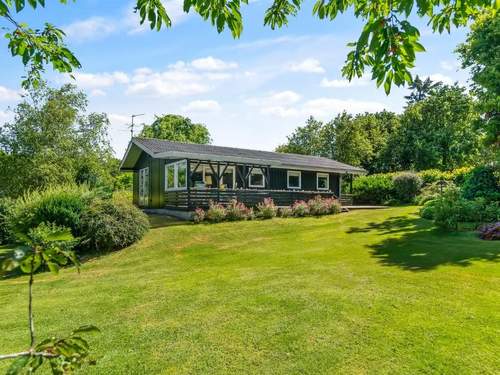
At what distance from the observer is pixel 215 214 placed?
1608cm

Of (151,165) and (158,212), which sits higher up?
(151,165)

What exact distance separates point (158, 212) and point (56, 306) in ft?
44.2

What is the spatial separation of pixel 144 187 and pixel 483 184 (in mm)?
19005

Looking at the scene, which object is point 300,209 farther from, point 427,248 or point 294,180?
point 427,248

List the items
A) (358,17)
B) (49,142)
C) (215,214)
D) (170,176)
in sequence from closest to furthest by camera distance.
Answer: (358,17) → (215,214) → (170,176) → (49,142)

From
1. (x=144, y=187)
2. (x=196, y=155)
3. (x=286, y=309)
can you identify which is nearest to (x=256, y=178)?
(x=196, y=155)

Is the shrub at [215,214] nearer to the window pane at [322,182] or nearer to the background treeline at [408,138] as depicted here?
the window pane at [322,182]

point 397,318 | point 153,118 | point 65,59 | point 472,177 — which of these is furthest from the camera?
point 153,118

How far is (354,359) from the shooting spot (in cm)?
385

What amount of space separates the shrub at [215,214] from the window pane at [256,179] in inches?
229

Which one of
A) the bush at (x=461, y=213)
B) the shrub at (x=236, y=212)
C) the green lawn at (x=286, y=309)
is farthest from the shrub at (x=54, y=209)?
the bush at (x=461, y=213)

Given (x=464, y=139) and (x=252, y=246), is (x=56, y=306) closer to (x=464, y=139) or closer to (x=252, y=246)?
(x=252, y=246)

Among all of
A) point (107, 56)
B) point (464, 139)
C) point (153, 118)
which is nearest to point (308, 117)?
point (464, 139)

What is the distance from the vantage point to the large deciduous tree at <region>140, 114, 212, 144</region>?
166ft
